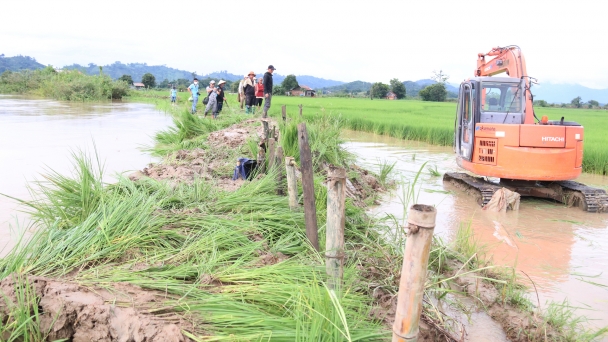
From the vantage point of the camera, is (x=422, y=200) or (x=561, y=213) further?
(x=422, y=200)

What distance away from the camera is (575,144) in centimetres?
664

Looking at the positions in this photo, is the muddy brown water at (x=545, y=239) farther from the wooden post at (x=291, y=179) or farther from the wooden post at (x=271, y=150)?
the wooden post at (x=271, y=150)

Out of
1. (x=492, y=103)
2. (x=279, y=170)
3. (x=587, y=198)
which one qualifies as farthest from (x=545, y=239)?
(x=279, y=170)

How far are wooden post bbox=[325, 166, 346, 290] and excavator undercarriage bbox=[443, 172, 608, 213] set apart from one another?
4.70 metres

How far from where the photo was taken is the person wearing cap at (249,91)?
1413 centimetres

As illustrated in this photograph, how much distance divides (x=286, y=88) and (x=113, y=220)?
63.0 metres

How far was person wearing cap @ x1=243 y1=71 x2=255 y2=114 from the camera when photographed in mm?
14133

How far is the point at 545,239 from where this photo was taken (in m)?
5.39

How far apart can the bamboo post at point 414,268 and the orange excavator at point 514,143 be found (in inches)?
213

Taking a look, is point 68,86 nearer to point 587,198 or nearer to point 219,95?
point 219,95

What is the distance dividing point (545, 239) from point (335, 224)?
12.4 ft

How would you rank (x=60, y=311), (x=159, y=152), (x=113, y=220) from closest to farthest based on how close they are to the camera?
1. (x=60, y=311)
2. (x=113, y=220)
3. (x=159, y=152)

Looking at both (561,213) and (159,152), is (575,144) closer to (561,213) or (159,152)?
(561,213)

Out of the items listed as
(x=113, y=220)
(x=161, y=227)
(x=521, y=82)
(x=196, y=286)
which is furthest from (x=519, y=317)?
(x=521, y=82)
